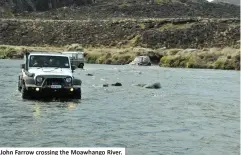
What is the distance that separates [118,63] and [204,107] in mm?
51696

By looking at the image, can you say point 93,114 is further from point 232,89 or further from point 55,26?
point 55,26

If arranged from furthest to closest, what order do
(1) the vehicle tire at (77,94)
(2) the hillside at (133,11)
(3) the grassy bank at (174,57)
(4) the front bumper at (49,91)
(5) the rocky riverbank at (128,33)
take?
(2) the hillside at (133,11), (5) the rocky riverbank at (128,33), (3) the grassy bank at (174,57), (1) the vehicle tire at (77,94), (4) the front bumper at (49,91)

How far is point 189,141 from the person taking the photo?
49.4ft

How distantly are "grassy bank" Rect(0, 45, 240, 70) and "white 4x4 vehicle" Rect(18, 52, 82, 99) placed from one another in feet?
141

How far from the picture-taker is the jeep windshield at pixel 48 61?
24641mm

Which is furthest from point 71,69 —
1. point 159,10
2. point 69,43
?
point 159,10

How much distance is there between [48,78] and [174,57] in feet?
163

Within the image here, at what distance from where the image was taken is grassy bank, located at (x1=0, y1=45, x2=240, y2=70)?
66.5 meters

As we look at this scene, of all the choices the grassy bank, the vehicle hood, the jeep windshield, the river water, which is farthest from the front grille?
the grassy bank

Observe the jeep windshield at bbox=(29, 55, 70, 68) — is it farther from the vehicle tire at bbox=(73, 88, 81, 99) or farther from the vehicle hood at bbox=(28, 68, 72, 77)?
the vehicle tire at bbox=(73, 88, 81, 99)

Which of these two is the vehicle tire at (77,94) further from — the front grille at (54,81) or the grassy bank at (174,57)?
the grassy bank at (174,57)

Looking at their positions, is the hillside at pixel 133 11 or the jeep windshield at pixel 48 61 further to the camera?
the hillside at pixel 133 11

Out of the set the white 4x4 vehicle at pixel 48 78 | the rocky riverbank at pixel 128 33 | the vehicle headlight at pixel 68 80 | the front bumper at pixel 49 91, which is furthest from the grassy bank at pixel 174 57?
the vehicle headlight at pixel 68 80

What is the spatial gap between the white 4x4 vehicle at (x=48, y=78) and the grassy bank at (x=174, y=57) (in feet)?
141
